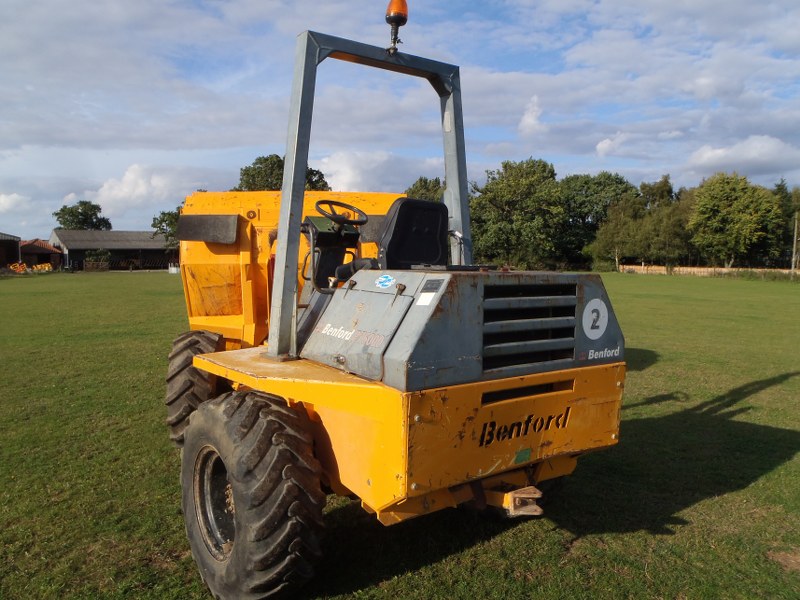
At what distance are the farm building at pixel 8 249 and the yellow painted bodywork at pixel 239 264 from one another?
280 ft

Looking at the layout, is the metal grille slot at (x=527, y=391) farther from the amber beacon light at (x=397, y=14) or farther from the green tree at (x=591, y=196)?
the green tree at (x=591, y=196)

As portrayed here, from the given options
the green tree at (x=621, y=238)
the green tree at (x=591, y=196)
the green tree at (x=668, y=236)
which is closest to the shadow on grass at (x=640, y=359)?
the green tree at (x=668, y=236)

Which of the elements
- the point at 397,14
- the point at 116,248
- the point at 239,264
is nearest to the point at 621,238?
the point at 116,248

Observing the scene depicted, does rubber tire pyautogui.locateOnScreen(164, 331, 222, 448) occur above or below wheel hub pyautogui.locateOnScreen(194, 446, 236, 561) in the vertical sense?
above

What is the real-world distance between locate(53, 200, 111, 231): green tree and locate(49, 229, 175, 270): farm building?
19.3 m

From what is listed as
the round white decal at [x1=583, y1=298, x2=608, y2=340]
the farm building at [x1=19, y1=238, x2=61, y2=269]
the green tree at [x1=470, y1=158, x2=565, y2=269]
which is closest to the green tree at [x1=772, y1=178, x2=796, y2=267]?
the green tree at [x1=470, y1=158, x2=565, y2=269]

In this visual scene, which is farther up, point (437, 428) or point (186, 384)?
point (437, 428)

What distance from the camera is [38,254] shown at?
8650 cm

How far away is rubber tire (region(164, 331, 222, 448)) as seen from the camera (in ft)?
19.5

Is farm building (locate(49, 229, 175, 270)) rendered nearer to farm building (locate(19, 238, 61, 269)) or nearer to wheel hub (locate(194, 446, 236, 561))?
farm building (locate(19, 238, 61, 269))

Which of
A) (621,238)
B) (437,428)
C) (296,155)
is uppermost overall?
(621,238)

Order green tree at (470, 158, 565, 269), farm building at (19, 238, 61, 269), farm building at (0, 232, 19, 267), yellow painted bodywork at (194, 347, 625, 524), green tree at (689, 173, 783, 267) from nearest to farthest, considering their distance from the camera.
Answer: yellow painted bodywork at (194, 347, 625, 524) < green tree at (470, 158, 565, 269) < green tree at (689, 173, 783, 267) < farm building at (0, 232, 19, 267) < farm building at (19, 238, 61, 269)

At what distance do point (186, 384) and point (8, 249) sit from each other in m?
88.5

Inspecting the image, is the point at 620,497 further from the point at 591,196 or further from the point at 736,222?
the point at 591,196
